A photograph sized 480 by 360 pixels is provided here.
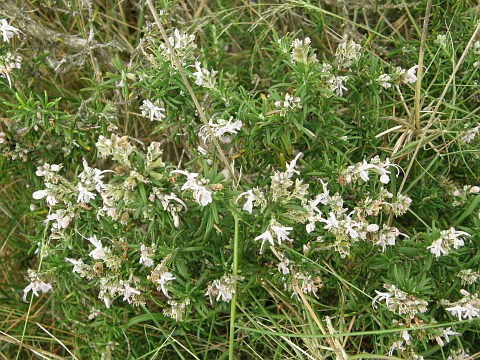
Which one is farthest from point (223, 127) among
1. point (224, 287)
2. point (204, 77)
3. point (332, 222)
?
point (224, 287)

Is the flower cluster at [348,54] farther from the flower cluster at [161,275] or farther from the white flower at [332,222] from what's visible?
the flower cluster at [161,275]

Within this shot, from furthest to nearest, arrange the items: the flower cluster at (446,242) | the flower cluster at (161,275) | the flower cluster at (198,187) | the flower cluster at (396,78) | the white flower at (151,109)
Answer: the flower cluster at (396,78)
the white flower at (151,109)
the flower cluster at (161,275)
the flower cluster at (446,242)
the flower cluster at (198,187)

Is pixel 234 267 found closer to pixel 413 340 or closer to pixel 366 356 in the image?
pixel 366 356

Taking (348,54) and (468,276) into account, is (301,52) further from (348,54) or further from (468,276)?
(468,276)

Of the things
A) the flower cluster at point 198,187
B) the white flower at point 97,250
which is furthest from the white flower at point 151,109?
the white flower at point 97,250

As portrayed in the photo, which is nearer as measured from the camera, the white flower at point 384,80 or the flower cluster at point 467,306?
the flower cluster at point 467,306

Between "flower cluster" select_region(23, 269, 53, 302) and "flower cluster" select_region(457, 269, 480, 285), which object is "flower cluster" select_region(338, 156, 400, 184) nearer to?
"flower cluster" select_region(457, 269, 480, 285)

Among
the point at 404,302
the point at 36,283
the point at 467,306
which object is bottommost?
the point at 467,306

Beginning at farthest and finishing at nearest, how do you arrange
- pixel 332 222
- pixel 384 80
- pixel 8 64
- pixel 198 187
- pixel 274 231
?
pixel 8 64
pixel 384 80
pixel 332 222
pixel 274 231
pixel 198 187

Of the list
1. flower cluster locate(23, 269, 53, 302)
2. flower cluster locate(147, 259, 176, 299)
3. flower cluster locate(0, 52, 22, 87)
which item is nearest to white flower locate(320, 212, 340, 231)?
flower cluster locate(147, 259, 176, 299)

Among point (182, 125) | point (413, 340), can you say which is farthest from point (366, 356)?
point (182, 125)
